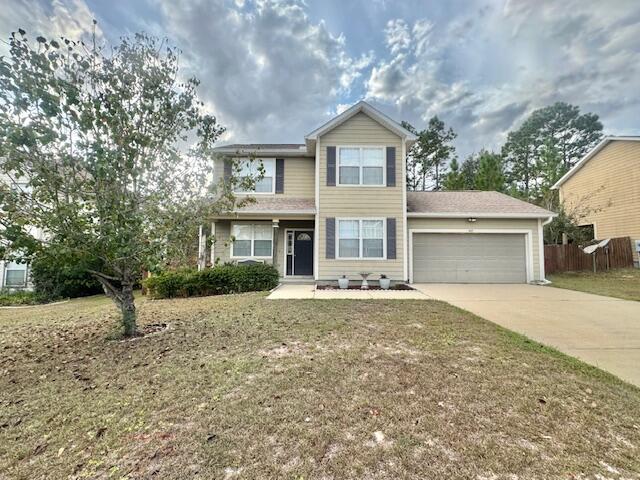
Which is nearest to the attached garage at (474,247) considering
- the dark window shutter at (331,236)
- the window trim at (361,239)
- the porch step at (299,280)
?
the window trim at (361,239)

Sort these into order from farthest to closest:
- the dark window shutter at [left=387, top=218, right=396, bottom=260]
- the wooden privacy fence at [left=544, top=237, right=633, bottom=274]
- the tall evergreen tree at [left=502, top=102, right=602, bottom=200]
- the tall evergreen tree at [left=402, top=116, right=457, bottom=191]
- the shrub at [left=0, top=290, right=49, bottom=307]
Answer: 1. the tall evergreen tree at [left=502, top=102, right=602, bottom=200]
2. the tall evergreen tree at [left=402, top=116, right=457, bottom=191]
3. the wooden privacy fence at [left=544, top=237, right=633, bottom=274]
4. the dark window shutter at [left=387, top=218, right=396, bottom=260]
5. the shrub at [left=0, top=290, right=49, bottom=307]

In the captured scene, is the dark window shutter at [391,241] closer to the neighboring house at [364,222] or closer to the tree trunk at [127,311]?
the neighboring house at [364,222]

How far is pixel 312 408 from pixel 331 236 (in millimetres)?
9150

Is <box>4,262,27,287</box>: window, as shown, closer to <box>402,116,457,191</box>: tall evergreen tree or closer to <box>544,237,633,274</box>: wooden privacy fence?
<box>544,237,633,274</box>: wooden privacy fence

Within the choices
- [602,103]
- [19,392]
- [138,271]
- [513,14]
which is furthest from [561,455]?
[602,103]

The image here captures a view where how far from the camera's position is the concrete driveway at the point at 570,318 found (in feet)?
14.2

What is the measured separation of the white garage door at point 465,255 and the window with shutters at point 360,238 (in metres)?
1.73

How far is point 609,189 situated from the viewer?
17297 millimetres

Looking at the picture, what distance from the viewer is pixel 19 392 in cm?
338

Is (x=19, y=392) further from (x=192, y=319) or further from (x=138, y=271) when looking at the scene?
(x=192, y=319)

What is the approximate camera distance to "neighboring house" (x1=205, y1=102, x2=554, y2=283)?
38.7 feet

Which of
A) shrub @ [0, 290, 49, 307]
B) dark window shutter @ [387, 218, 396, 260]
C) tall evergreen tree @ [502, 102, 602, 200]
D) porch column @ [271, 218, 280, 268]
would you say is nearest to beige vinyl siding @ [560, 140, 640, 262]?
tall evergreen tree @ [502, 102, 602, 200]

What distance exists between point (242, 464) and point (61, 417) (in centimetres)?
200

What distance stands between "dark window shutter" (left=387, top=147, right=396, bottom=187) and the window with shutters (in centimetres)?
156
